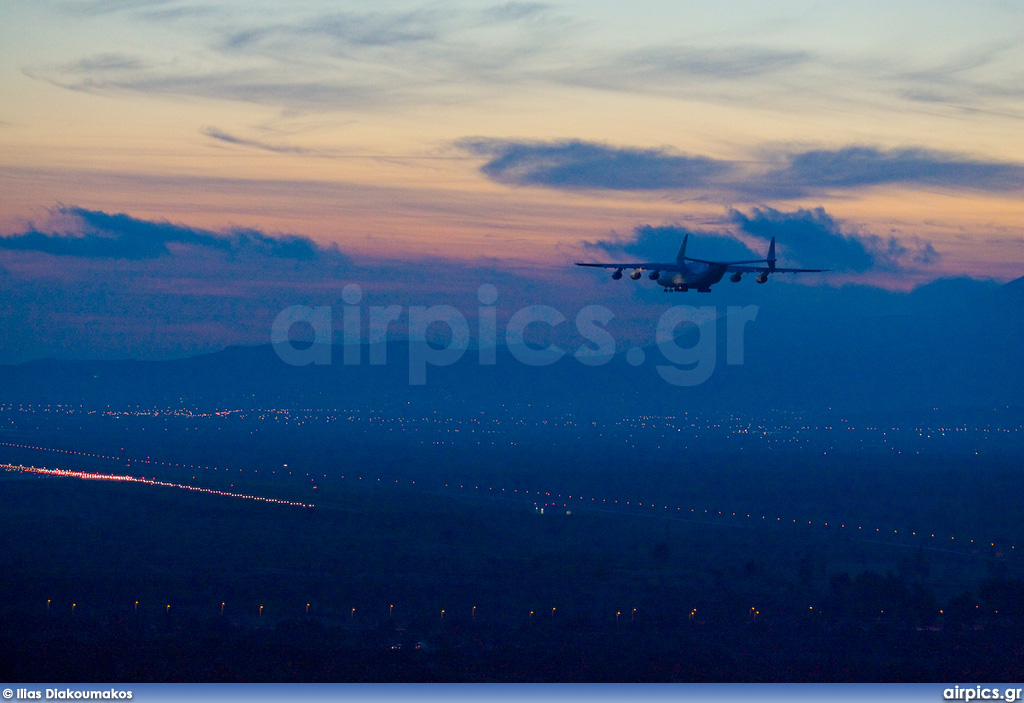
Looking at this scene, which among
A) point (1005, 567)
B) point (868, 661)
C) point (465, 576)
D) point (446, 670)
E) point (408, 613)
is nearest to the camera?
point (446, 670)

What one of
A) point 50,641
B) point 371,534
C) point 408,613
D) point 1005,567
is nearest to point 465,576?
point 408,613

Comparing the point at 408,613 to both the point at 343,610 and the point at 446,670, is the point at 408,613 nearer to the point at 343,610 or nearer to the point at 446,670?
the point at 343,610

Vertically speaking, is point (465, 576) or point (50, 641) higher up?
point (50, 641)

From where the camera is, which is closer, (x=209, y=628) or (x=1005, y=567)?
(x=209, y=628)

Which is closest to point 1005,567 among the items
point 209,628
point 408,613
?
point 408,613

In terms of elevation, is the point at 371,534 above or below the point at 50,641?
below

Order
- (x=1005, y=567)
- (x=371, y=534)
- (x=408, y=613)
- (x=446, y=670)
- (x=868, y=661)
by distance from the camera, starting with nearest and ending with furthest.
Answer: (x=446, y=670)
(x=868, y=661)
(x=408, y=613)
(x=1005, y=567)
(x=371, y=534)

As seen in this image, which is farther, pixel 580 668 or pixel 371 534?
pixel 371 534

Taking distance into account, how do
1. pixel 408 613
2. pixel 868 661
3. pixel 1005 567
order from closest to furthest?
pixel 868 661
pixel 408 613
pixel 1005 567

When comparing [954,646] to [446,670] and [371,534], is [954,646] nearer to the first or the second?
[446,670]
